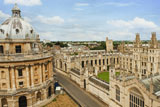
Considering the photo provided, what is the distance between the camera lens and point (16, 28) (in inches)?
1252

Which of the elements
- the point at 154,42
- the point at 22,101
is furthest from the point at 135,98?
the point at 154,42

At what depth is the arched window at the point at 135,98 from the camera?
20.1 metres

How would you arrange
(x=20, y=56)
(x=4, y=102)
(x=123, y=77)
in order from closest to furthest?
(x=123, y=77) < (x=20, y=56) < (x=4, y=102)

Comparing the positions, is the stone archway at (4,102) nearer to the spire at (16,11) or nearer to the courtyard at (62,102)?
the courtyard at (62,102)

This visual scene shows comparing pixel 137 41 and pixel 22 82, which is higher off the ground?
pixel 137 41

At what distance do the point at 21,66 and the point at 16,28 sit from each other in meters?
9.99

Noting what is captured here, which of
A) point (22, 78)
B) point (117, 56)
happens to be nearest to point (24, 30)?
point (22, 78)

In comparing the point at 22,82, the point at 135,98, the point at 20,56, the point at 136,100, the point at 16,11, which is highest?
the point at 16,11

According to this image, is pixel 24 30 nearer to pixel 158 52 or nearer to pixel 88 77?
pixel 88 77

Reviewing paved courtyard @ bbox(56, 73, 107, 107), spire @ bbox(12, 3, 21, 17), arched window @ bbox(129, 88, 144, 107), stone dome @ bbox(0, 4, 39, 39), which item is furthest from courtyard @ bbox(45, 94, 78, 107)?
spire @ bbox(12, 3, 21, 17)

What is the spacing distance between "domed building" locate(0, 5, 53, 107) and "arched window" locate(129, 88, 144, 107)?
21.0m

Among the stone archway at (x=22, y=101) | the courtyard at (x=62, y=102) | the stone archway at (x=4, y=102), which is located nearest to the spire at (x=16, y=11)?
the stone archway at (x=4, y=102)

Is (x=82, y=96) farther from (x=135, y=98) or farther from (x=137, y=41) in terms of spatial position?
(x=137, y=41)

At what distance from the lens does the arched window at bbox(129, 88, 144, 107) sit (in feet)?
66.0
